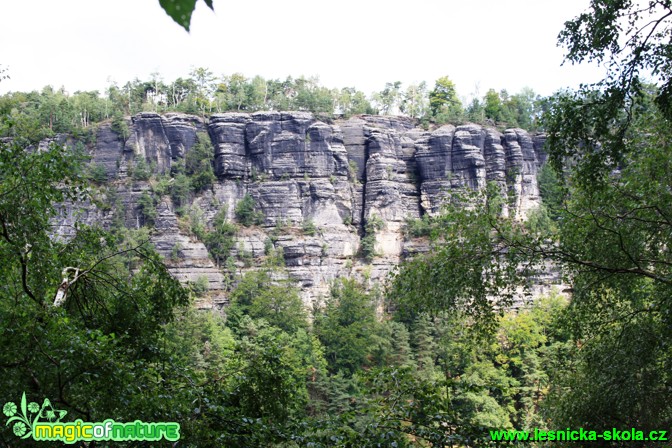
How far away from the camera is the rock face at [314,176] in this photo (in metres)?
45.0

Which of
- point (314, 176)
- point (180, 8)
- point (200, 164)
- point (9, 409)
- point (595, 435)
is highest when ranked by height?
point (200, 164)

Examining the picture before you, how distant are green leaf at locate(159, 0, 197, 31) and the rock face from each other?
4279 cm

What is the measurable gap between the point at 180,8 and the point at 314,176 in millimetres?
47012

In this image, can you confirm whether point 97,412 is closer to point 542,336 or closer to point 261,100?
point 542,336

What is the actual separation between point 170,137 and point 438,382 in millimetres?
45837

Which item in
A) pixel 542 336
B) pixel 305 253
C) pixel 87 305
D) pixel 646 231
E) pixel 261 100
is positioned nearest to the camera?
pixel 87 305

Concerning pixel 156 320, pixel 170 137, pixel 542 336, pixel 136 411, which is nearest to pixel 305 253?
pixel 170 137

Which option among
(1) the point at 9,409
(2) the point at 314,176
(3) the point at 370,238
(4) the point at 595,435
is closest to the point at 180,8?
(1) the point at 9,409

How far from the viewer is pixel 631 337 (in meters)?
7.97

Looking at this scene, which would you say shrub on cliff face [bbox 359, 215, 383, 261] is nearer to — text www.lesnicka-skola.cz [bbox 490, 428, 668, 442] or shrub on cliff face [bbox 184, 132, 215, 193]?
shrub on cliff face [bbox 184, 132, 215, 193]

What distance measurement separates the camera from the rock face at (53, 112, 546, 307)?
4497 cm

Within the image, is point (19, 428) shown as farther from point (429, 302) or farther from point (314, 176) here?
point (314, 176)

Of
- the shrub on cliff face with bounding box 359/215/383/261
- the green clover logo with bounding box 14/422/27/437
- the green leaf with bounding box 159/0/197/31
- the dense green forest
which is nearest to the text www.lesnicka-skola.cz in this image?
the dense green forest

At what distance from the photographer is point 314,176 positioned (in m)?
47.8
